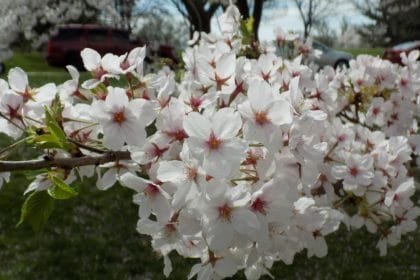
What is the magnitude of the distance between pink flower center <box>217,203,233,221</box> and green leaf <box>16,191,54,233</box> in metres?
0.56

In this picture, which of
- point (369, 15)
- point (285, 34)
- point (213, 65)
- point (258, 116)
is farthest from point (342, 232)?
point (369, 15)

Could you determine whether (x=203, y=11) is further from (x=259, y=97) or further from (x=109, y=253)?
(x=259, y=97)

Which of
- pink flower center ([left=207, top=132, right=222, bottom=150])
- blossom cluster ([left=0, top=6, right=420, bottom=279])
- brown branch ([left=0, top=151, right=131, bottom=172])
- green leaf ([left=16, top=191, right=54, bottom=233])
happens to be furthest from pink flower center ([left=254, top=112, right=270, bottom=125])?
green leaf ([left=16, top=191, right=54, bottom=233])

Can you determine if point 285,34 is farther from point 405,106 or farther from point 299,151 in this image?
point 299,151

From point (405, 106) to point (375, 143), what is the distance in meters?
0.78

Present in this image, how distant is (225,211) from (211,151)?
0.48ft

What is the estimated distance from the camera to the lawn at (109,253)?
5438mm

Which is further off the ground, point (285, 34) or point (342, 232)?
point (285, 34)

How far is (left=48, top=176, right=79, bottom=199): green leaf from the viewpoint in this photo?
148cm

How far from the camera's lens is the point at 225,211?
1260mm

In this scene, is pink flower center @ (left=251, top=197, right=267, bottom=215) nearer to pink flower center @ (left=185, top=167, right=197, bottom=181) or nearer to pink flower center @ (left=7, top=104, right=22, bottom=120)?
pink flower center @ (left=185, top=167, right=197, bottom=181)

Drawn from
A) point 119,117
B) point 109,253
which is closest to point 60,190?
point 119,117

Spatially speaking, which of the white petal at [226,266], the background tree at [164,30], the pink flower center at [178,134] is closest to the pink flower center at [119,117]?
the pink flower center at [178,134]

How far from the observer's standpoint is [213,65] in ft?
5.90
